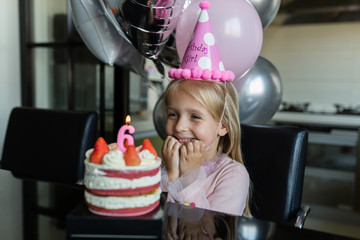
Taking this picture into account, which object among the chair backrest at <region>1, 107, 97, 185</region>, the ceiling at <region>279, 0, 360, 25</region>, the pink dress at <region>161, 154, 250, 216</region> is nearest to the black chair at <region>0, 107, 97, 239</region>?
the chair backrest at <region>1, 107, 97, 185</region>

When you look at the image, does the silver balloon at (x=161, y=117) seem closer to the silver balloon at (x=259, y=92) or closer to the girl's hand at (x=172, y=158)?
the silver balloon at (x=259, y=92)

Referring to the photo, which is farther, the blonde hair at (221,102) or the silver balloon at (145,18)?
the silver balloon at (145,18)

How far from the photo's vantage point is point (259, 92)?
1479mm

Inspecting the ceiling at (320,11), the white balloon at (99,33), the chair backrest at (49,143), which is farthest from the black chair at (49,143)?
the ceiling at (320,11)

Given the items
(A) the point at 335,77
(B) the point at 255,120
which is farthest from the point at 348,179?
(B) the point at 255,120

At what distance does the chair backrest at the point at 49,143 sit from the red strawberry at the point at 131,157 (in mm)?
913

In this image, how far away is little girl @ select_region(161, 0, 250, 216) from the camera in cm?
97

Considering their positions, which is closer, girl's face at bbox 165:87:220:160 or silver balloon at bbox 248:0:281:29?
girl's face at bbox 165:87:220:160

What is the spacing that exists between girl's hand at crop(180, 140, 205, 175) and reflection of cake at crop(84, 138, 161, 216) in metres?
0.40

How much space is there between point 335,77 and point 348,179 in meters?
1.05

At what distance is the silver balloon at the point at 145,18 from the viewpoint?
1.14 metres

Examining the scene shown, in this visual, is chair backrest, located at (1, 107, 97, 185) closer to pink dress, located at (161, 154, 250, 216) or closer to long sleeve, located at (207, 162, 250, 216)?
pink dress, located at (161, 154, 250, 216)

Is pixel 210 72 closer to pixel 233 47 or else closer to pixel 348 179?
pixel 233 47

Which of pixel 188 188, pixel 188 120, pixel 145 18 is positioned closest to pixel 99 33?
pixel 145 18
